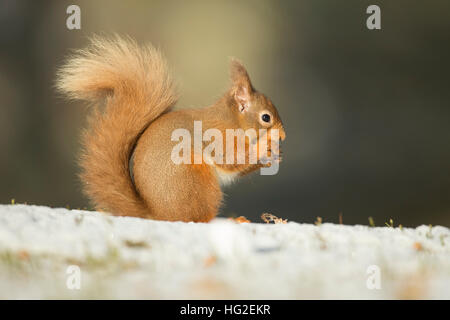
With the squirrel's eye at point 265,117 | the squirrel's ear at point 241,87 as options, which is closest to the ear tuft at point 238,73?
the squirrel's ear at point 241,87

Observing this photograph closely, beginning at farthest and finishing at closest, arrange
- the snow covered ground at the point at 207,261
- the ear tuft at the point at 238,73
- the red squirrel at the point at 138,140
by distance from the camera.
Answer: the ear tuft at the point at 238,73, the red squirrel at the point at 138,140, the snow covered ground at the point at 207,261

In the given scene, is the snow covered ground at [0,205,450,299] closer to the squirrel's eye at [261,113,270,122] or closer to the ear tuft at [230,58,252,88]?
the squirrel's eye at [261,113,270,122]

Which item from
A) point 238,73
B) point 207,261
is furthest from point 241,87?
point 207,261

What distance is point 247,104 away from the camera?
266cm

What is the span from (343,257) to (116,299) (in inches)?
29.9

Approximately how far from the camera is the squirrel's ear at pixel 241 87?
→ 8.65 feet

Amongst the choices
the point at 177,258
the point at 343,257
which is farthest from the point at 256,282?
the point at 343,257

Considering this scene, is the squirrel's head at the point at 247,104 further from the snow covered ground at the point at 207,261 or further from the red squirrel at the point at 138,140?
the snow covered ground at the point at 207,261

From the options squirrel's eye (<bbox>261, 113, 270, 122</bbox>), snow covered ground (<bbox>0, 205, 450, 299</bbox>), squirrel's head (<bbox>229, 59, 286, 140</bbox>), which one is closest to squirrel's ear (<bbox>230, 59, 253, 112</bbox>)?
squirrel's head (<bbox>229, 59, 286, 140</bbox>)

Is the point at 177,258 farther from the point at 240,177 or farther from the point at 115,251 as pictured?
the point at 240,177

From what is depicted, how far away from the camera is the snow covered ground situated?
1.22m

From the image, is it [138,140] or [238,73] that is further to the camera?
[238,73]

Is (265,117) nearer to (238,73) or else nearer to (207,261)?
(238,73)

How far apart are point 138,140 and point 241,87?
0.67m
